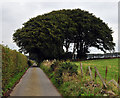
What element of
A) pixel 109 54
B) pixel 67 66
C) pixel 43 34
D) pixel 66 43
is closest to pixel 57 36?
pixel 43 34

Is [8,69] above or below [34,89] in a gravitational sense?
above

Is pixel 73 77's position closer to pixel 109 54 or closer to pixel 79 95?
pixel 79 95

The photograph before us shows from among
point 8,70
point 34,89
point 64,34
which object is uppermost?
point 64,34

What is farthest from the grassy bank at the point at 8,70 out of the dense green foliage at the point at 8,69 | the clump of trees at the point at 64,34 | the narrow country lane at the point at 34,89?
the clump of trees at the point at 64,34

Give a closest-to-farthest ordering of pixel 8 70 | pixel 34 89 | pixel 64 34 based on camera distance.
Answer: pixel 34 89 → pixel 8 70 → pixel 64 34

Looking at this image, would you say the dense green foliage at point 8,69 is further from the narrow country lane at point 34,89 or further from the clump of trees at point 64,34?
the clump of trees at point 64,34

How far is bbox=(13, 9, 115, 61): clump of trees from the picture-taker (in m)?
39.1

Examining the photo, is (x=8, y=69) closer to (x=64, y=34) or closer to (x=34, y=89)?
(x=34, y=89)

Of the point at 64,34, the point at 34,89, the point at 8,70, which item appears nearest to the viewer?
the point at 34,89

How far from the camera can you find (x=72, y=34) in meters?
40.2

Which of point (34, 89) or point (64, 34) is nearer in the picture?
point (34, 89)

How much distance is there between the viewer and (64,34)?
3997 centimetres

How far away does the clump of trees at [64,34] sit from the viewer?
128ft

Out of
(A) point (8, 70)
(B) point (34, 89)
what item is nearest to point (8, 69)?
(A) point (8, 70)
